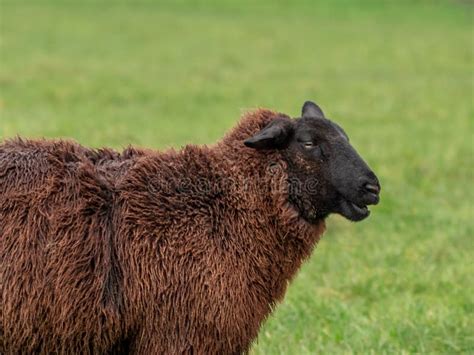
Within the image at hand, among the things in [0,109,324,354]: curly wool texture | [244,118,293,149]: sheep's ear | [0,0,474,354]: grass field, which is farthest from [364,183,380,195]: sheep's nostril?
[0,0,474,354]: grass field

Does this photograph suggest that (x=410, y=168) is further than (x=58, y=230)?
Yes

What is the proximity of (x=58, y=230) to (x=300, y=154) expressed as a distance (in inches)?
57.3

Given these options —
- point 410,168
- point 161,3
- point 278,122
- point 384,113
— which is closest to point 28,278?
point 278,122

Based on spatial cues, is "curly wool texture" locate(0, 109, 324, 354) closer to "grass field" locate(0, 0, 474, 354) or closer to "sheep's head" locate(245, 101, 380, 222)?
"sheep's head" locate(245, 101, 380, 222)

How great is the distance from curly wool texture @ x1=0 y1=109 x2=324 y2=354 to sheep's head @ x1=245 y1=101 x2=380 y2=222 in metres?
0.08

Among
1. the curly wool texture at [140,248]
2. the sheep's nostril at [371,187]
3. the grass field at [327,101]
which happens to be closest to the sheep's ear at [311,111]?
the curly wool texture at [140,248]

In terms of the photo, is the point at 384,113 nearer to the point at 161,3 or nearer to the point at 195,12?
the point at 195,12

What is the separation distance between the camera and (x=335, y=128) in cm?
522

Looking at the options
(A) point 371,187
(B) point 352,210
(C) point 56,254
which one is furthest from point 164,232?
(A) point 371,187

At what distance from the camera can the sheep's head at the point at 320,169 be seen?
507cm

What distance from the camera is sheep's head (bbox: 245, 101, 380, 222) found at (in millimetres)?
5070

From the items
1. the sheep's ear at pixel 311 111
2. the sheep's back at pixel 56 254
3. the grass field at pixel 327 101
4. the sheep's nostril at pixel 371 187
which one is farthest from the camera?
the grass field at pixel 327 101

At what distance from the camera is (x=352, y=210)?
5.12 metres

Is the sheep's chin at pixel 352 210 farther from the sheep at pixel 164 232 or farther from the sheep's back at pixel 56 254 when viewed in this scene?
the sheep's back at pixel 56 254
